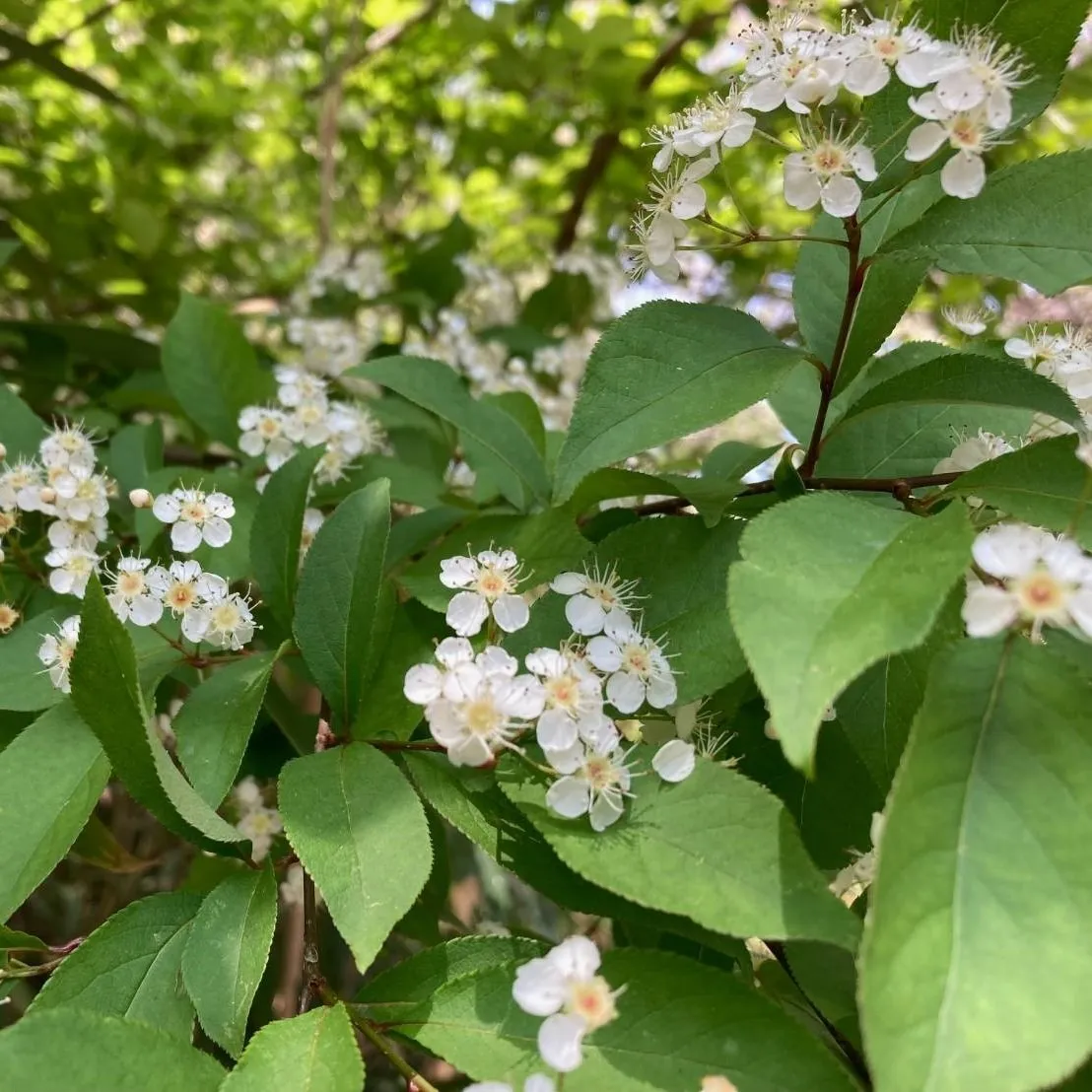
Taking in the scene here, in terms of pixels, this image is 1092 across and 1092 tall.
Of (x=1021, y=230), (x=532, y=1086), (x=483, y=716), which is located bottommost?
(x=532, y=1086)

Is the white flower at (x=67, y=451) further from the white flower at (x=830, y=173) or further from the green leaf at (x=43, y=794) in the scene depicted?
the white flower at (x=830, y=173)

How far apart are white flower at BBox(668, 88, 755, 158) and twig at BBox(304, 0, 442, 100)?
179cm

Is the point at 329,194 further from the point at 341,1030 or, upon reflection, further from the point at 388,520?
the point at 341,1030

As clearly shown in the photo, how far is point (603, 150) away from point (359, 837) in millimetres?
2096

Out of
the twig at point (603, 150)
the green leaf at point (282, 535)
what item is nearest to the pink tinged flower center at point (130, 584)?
the green leaf at point (282, 535)

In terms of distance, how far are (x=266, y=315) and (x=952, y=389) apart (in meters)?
1.65

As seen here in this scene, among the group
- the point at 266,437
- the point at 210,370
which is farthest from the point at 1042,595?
the point at 210,370

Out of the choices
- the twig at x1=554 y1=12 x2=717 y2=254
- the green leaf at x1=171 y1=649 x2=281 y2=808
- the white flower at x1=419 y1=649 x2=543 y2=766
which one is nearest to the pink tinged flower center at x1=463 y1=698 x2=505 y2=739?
the white flower at x1=419 y1=649 x2=543 y2=766

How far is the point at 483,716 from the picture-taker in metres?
0.74

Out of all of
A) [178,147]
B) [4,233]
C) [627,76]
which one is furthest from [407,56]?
[4,233]

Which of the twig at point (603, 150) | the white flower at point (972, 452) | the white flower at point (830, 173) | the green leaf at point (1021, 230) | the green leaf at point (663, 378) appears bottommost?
the twig at point (603, 150)

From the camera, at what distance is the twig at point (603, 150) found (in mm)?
2326

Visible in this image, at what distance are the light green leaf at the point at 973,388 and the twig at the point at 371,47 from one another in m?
1.97

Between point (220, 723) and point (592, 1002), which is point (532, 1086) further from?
point (220, 723)
